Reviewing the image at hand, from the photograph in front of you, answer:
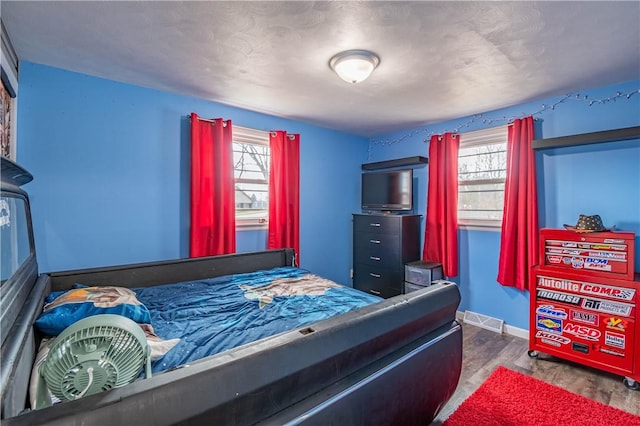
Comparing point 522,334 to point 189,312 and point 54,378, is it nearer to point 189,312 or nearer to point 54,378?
point 189,312

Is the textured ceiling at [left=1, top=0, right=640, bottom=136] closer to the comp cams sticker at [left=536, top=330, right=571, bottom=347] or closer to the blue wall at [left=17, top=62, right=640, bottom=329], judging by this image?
the blue wall at [left=17, top=62, right=640, bottom=329]

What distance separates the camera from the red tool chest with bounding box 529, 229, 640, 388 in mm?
2156

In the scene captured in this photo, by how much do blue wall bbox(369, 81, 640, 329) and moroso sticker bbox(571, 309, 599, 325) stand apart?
1.89ft

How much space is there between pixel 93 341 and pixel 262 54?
1855 millimetres

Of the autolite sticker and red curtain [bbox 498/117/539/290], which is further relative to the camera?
red curtain [bbox 498/117/539/290]

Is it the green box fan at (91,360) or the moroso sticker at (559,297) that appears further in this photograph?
the moroso sticker at (559,297)

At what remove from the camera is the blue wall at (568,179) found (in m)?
2.42

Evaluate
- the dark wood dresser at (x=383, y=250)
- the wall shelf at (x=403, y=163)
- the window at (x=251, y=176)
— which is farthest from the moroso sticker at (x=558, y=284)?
the window at (x=251, y=176)

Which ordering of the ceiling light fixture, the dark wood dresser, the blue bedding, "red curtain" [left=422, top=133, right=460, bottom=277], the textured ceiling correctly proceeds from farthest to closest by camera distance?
the dark wood dresser
"red curtain" [left=422, top=133, right=460, bottom=277]
the ceiling light fixture
the textured ceiling
the blue bedding

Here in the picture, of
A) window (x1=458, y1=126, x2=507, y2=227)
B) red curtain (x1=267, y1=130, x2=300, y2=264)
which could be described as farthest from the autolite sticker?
red curtain (x1=267, y1=130, x2=300, y2=264)

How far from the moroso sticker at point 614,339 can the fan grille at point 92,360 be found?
9.88ft

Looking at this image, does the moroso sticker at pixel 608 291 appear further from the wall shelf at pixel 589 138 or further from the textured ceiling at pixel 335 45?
the textured ceiling at pixel 335 45

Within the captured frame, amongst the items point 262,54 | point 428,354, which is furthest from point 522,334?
point 262,54

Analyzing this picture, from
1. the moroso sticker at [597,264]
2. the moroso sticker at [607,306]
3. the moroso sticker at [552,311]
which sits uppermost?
the moroso sticker at [597,264]
